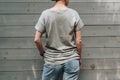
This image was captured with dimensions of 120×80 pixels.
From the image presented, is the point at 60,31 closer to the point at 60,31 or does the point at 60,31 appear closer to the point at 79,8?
the point at 60,31

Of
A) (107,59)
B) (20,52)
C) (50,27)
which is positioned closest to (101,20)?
(107,59)

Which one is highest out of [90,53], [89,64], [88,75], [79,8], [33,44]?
[79,8]

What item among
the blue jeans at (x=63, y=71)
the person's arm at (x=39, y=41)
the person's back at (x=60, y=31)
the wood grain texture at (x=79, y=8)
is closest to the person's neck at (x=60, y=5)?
the person's back at (x=60, y=31)

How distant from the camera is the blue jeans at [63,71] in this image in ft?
12.2

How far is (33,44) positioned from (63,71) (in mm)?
619

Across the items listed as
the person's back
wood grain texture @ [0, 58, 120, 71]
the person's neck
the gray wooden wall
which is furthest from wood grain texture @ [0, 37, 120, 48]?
the person's neck

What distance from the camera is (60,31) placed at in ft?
12.2

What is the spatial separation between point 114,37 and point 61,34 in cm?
80

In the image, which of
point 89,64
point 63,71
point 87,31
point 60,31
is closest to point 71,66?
point 63,71

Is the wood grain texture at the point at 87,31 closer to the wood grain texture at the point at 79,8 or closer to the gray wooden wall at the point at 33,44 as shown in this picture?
the gray wooden wall at the point at 33,44

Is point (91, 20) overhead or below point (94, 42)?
overhead

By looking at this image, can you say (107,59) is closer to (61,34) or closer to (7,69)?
(61,34)

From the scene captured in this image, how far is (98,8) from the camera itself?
4.22 m

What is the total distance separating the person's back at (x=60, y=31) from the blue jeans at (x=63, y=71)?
34 millimetres
